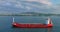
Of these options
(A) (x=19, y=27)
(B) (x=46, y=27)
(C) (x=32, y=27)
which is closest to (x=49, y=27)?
(B) (x=46, y=27)

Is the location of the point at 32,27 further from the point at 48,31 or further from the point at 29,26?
the point at 48,31

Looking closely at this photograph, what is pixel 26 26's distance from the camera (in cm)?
6588

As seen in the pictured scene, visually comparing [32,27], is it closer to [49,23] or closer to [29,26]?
[29,26]

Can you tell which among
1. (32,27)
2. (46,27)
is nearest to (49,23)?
(46,27)

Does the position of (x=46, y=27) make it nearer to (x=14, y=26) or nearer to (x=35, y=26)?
(x=35, y=26)

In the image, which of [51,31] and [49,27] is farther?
[49,27]

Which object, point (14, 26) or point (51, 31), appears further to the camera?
point (14, 26)

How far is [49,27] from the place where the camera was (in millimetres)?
66125

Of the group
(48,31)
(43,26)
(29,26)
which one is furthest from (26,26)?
(48,31)

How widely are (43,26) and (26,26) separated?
→ 5.98 metres

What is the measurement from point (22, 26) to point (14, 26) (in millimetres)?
2989

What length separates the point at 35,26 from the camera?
65.8m

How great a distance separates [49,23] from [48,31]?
7881 mm

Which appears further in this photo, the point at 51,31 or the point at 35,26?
the point at 35,26
